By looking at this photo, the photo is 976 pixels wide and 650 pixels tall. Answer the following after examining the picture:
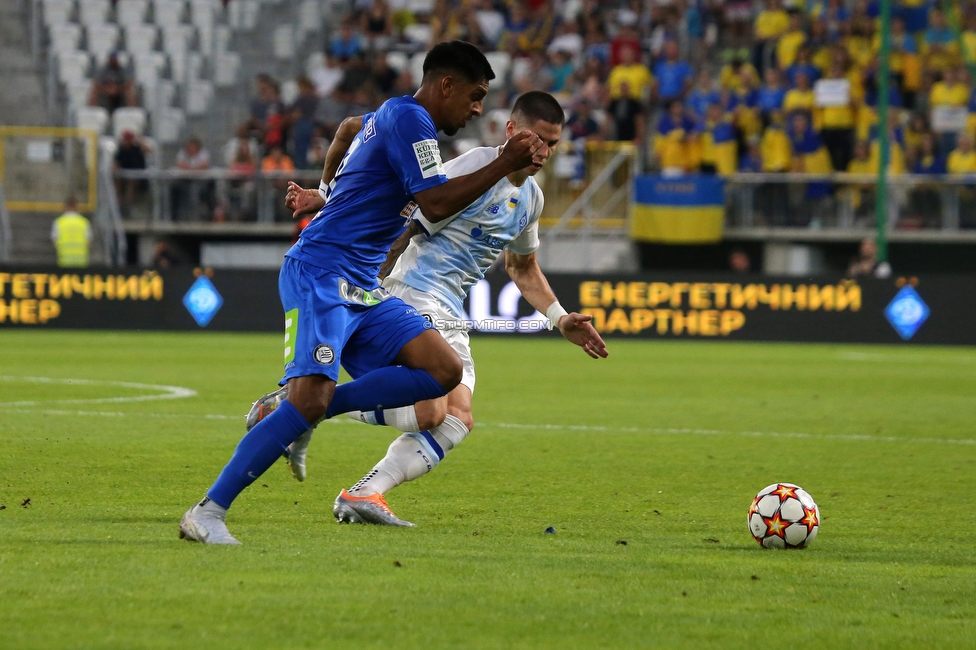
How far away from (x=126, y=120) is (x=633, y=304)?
10.7 meters

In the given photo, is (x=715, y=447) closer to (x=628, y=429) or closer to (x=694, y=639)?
(x=628, y=429)

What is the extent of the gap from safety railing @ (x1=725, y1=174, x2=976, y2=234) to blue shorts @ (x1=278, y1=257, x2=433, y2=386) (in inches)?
710

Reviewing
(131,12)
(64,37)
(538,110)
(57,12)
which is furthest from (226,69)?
(538,110)

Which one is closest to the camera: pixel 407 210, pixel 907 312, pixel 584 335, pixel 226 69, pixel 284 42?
pixel 407 210

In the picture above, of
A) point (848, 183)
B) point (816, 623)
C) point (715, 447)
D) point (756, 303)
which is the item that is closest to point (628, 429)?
point (715, 447)

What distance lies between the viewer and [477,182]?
5.36 metres

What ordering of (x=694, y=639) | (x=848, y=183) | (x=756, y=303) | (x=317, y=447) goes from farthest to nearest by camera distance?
(x=848, y=183) → (x=756, y=303) → (x=317, y=447) → (x=694, y=639)

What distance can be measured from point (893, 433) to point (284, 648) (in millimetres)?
7642

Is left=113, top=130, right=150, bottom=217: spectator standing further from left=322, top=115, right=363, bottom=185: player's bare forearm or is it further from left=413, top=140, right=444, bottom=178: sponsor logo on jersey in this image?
left=413, top=140, right=444, bottom=178: sponsor logo on jersey

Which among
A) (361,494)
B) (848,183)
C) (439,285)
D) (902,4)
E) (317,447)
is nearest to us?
(361,494)

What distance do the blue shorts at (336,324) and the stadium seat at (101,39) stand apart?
2310 cm

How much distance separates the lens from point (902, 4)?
24.6 meters

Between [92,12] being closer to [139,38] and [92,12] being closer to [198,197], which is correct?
[139,38]

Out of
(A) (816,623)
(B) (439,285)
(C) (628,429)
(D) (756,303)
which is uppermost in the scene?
(B) (439,285)
